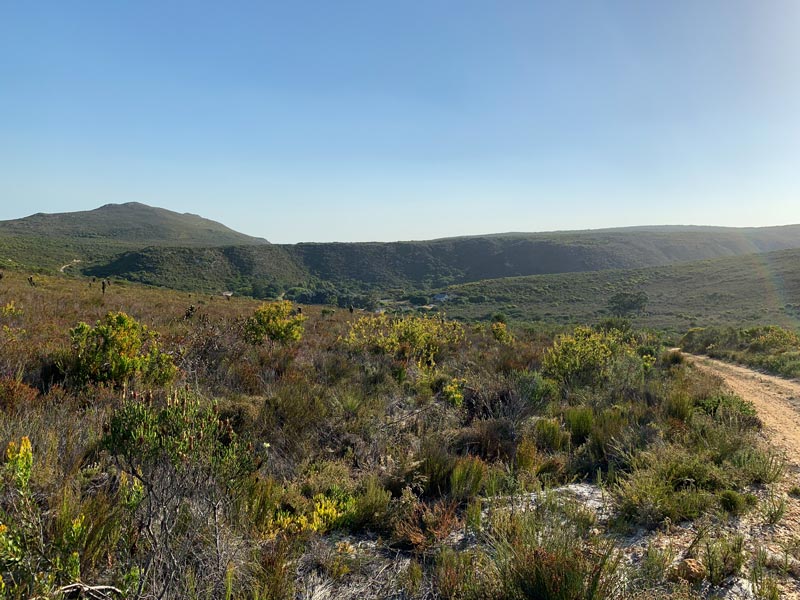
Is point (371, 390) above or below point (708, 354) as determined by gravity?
above

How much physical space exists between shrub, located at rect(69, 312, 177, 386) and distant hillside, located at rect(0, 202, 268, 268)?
64744 mm

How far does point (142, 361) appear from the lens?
5762 mm

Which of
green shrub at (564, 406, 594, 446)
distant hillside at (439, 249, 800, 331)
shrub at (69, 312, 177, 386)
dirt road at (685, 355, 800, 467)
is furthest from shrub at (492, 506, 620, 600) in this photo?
distant hillside at (439, 249, 800, 331)

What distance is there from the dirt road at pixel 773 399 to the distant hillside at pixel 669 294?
1930 cm

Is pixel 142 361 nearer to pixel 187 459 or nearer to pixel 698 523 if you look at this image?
pixel 187 459

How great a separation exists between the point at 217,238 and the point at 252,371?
150 metres

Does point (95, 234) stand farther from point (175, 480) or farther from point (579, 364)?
point (175, 480)

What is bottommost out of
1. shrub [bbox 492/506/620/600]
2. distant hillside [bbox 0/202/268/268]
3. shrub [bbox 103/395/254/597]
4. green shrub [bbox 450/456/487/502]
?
green shrub [bbox 450/456/487/502]

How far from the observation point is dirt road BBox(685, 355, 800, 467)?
21.3ft

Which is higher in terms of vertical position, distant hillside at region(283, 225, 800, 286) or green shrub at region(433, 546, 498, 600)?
distant hillside at region(283, 225, 800, 286)

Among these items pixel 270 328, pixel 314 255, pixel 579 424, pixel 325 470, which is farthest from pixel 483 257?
pixel 325 470

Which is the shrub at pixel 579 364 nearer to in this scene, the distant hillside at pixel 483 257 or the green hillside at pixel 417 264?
the green hillside at pixel 417 264

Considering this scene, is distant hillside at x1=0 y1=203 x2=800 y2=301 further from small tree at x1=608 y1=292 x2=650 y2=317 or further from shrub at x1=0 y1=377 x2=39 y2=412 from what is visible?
shrub at x1=0 y1=377 x2=39 y2=412

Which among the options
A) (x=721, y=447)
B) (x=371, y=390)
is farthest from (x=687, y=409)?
(x=371, y=390)
